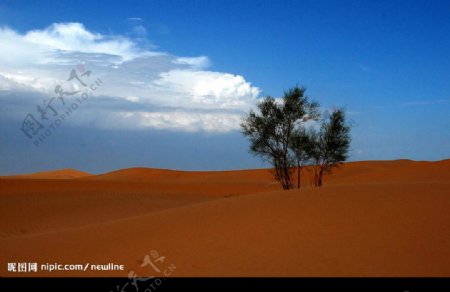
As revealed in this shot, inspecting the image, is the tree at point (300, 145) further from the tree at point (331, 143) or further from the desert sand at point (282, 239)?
the desert sand at point (282, 239)

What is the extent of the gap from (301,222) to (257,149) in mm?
17180

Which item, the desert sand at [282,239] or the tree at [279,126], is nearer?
the desert sand at [282,239]

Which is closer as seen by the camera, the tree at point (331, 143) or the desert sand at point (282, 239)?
the desert sand at point (282, 239)

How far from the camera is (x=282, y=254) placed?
8.69 meters

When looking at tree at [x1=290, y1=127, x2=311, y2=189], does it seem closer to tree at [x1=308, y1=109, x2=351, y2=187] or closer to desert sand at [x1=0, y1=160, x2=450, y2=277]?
tree at [x1=308, y1=109, x2=351, y2=187]

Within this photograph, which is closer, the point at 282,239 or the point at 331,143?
the point at 282,239

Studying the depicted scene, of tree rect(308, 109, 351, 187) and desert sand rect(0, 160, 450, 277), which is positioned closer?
desert sand rect(0, 160, 450, 277)

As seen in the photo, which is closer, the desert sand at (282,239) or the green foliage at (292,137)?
the desert sand at (282,239)

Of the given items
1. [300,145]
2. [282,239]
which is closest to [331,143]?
[300,145]

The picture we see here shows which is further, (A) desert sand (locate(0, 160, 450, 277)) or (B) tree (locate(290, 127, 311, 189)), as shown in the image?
(B) tree (locate(290, 127, 311, 189))

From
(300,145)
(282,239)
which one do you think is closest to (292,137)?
(300,145)

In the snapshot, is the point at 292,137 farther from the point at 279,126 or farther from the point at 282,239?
the point at 282,239

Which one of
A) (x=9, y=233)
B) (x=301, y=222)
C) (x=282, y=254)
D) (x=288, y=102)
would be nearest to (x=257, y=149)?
(x=288, y=102)
